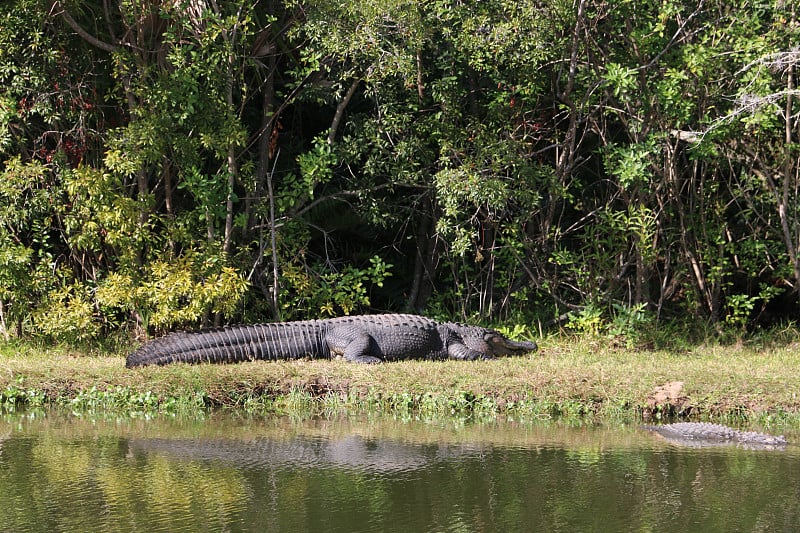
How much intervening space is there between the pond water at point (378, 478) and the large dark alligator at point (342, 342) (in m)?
1.88

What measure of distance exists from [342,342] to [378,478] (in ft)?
12.6

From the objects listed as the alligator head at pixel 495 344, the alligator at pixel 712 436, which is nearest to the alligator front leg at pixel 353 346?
the alligator head at pixel 495 344

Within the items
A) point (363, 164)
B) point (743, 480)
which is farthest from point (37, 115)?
point (743, 480)

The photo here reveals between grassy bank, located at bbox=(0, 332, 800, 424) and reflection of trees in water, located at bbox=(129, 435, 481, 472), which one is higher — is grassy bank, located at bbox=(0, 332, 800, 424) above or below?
above

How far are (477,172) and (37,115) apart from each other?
4.49 m

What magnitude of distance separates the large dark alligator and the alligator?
123 inches

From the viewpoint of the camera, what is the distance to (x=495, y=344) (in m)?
9.10

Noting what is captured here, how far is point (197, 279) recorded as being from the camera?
9227 millimetres

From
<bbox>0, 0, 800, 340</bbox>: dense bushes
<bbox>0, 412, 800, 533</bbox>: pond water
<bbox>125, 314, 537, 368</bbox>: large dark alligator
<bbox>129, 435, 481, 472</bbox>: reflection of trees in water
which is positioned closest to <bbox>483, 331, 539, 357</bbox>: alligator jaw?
<bbox>125, 314, 537, 368</bbox>: large dark alligator

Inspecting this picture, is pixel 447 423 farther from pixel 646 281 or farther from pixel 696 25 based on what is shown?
pixel 696 25

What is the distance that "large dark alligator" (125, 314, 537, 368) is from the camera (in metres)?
8.23

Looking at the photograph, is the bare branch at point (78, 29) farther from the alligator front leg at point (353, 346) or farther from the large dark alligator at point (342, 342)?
the alligator front leg at point (353, 346)

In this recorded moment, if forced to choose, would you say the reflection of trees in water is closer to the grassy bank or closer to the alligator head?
the grassy bank

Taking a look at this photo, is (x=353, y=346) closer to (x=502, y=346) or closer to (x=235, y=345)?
(x=235, y=345)
